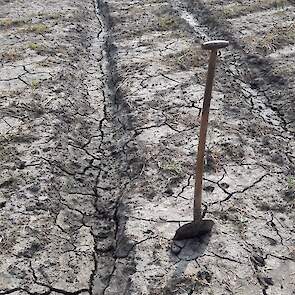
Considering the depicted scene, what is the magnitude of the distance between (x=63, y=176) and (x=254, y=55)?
3.63 meters

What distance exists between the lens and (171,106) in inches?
230

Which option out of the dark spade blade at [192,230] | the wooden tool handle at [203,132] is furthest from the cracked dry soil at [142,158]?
the wooden tool handle at [203,132]

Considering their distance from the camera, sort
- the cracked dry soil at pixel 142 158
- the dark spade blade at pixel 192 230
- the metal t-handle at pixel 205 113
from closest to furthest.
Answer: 1. the metal t-handle at pixel 205 113
2. the cracked dry soil at pixel 142 158
3. the dark spade blade at pixel 192 230

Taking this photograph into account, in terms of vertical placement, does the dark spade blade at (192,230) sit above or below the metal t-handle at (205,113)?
below

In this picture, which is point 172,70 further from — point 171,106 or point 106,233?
point 106,233

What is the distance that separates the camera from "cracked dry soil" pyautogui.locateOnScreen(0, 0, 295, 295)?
3.74m

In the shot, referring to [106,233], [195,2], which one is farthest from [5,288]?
[195,2]

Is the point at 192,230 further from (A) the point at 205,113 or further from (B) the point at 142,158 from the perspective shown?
(B) the point at 142,158

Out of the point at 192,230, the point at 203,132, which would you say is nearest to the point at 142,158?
the point at 192,230

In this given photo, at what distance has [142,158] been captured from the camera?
495cm

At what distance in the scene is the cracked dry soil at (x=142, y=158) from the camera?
12.3ft

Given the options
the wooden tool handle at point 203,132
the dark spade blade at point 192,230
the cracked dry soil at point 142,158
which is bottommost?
the cracked dry soil at point 142,158

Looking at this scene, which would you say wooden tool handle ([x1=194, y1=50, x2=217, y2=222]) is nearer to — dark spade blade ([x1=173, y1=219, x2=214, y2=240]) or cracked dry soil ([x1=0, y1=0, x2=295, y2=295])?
dark spade blade ([x1=173, y1=219, x2=214, y2=240])

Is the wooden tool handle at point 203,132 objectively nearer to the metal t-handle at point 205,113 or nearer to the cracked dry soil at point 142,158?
the metal t-handle at point 205,113
